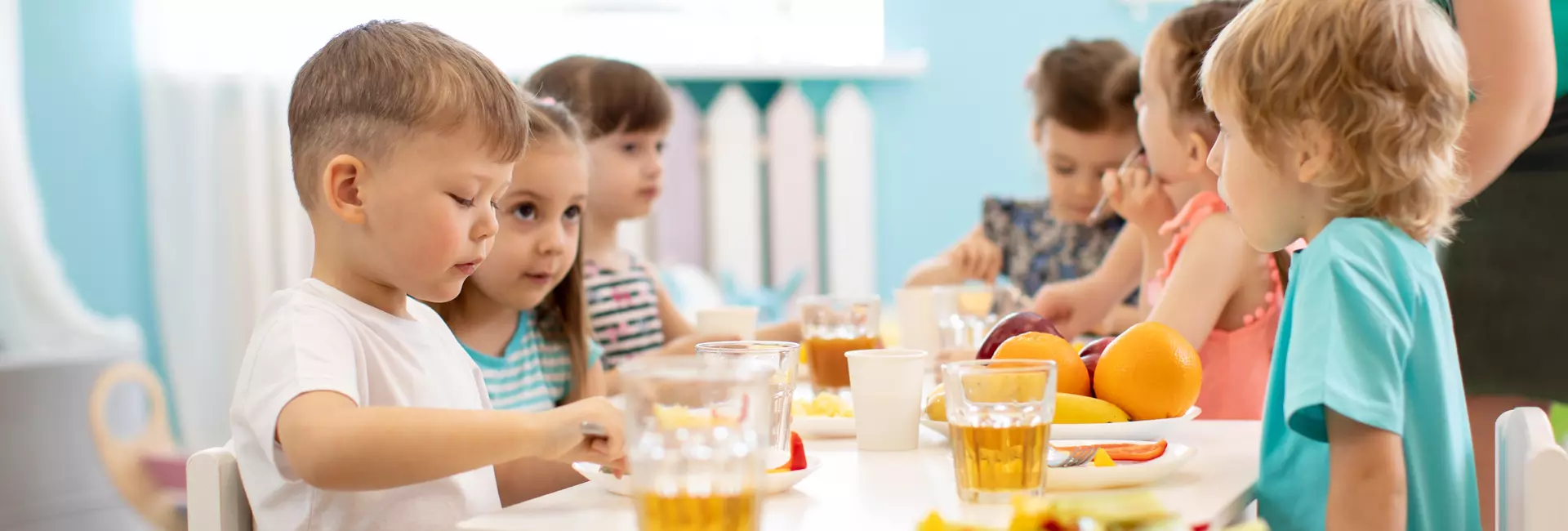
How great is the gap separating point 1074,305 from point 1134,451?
1.02 meters

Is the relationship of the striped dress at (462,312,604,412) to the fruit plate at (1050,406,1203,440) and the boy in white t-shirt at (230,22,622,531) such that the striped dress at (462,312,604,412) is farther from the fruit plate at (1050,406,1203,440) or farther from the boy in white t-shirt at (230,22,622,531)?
the fruit plate at (1050,406,1203,440)

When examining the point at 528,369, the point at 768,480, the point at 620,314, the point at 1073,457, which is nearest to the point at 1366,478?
the point at 1073,457

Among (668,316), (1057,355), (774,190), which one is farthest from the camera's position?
(774,190)

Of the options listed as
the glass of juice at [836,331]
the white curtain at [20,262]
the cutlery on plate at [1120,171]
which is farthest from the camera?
the white curtain at [20,262]

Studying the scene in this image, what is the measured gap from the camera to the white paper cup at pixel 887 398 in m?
1.15

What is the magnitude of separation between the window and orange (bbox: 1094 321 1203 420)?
3093 mm

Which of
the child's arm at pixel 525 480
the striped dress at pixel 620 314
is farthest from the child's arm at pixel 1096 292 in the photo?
the child's arm at pixel 525 480

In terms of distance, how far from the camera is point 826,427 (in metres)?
1.27

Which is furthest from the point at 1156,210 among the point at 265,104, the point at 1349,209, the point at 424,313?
the point at 265,104

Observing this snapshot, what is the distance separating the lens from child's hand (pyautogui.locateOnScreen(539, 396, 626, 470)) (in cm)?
89

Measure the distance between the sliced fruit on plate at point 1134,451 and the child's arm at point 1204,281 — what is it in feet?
1.66

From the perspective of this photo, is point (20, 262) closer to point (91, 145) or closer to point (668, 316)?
point (91, 145)

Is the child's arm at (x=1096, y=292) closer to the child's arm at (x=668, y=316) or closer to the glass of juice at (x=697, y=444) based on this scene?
the child's arm at (x=668, y=316)

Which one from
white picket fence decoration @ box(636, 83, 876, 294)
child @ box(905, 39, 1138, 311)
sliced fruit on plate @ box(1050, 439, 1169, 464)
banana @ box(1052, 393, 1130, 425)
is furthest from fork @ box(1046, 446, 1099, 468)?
white picket fence decoration @ box(636, 83, 876, 294)
